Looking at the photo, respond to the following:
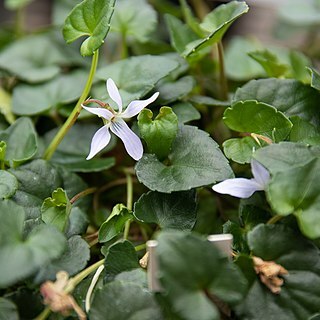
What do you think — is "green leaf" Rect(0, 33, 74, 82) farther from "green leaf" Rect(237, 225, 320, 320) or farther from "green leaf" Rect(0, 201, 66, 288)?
"green leaf" Rect(237, 225, 320, 320)

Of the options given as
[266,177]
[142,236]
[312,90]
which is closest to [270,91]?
[312,90]

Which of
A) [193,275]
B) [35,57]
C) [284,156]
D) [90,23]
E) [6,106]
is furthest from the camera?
[35,57]

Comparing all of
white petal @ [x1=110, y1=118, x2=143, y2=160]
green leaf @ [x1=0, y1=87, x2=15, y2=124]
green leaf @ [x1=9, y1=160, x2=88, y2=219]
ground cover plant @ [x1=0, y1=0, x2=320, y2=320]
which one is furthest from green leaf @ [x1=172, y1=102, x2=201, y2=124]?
green leaf @ [x1=0, y1=87, x2=15, y2=124]

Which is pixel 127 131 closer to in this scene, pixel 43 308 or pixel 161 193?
pixel 161 193

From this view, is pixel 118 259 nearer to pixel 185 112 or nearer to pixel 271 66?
pixel 185 112

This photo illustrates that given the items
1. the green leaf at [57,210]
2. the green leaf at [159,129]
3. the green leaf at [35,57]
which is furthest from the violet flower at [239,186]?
the green leaf at [35,57]

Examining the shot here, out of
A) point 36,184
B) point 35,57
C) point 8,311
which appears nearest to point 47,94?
point 35,57

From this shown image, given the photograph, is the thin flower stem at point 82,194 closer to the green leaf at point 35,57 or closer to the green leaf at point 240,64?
the green leaf at point 35,57
